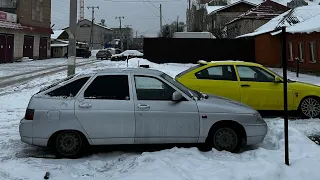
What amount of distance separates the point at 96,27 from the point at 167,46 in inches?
3665

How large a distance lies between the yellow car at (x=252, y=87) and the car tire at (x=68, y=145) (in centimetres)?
403

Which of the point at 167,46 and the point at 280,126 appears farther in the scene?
the point at 167,46

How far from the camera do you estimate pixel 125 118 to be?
6.18 meters

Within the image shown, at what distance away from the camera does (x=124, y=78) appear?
21.3 feet

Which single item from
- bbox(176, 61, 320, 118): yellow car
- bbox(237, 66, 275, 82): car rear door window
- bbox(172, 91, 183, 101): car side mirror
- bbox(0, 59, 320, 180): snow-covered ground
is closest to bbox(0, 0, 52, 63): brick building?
bbox(176, 61, 320, 118): yellow car

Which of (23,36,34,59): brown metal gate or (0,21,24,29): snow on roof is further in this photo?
(23,36,34,59): brown metal gate

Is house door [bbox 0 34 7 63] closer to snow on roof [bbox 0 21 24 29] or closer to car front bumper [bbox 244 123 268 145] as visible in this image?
snow on roof [bbox 0 21 24 29]

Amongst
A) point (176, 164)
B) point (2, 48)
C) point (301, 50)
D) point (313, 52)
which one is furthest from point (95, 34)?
point (176, 164)

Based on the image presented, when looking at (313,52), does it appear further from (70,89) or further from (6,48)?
(6,48)

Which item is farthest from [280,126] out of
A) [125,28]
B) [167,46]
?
[125,28]

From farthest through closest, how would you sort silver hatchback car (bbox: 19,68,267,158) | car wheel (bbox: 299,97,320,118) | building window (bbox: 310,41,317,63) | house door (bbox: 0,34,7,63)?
house door (bbox: 0,34,7,63), building window (bbox: 310,41,317,63), car wheel (bbox: 299,97,320,118), silver hatchback car (bbox: 19,68,267,158)

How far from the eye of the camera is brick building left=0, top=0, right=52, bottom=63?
1593 inches

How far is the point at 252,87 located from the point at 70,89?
16.1ft

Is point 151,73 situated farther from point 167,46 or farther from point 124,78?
point 167,46
